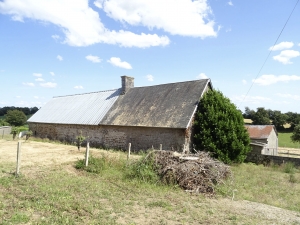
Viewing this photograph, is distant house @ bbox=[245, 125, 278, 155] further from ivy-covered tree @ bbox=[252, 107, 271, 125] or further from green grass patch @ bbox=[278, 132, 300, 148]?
ivy-covered tree @ bbox=[252, 107, 271, 125]

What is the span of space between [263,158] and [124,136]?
1077 cm

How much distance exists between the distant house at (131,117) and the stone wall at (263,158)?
5.61 metres

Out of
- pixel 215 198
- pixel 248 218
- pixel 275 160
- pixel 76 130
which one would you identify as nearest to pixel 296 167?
pixel 275 160

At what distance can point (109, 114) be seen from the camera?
2241cm

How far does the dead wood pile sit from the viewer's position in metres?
9.18

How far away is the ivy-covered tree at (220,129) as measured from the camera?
1662 cm

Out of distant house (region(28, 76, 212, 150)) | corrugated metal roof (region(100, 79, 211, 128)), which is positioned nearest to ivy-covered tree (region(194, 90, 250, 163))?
distant house (region(28, 76, 212, 150))

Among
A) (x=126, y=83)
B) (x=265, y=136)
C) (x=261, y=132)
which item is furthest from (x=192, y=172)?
(x=261, y=132)

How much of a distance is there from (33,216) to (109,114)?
1682 centimetres

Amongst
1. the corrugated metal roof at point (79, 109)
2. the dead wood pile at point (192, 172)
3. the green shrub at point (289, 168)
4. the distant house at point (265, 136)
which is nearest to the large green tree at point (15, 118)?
the corrugated metal roof at point (79, 109)

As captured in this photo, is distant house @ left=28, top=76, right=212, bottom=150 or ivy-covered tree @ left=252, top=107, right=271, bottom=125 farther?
ivy-covered tree @ left=252, top=107, right=271, bottom=125

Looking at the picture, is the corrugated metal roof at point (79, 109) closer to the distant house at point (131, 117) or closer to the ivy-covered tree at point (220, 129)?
the distant house at point (131, 117)

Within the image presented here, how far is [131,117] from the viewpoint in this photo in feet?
66.6

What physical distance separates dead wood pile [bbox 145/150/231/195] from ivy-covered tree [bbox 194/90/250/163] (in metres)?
6.51
